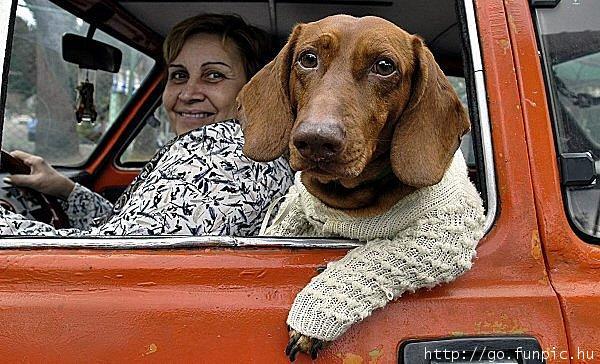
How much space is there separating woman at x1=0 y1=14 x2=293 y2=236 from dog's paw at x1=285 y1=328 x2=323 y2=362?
0.51 metres

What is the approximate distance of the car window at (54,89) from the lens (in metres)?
3.52

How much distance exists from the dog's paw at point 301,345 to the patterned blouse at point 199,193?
500 millimetres

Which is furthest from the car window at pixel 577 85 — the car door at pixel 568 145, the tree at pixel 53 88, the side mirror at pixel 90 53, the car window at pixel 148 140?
the car window at pixel 148 140

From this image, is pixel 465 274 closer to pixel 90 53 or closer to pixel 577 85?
pixel 577 85

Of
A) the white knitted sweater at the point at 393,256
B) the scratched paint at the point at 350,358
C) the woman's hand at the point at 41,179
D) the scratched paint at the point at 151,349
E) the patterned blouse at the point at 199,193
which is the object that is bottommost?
the scratched paint at the point at 350,358

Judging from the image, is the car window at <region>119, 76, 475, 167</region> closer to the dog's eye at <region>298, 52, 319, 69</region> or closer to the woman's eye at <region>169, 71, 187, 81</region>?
the woman's eye at <region>169, 71, 187, 81</region>

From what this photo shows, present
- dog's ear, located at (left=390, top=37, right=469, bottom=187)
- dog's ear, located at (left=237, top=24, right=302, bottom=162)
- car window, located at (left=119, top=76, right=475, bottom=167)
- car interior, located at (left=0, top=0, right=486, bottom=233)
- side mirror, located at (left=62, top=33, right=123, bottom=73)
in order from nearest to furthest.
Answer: dog's ear, located at (left=390, top=37, right=469, bottom=187)
dog's ear, located at (left=237, top=24, right=302, bottom=162)
car interior, located at (left=0, top=0, right=486, bottom=233)
side mirror, located at (left=62, top=33, right=123, bottom=73)
car window, located at (left=119, top=76, right=475, bottom=167)

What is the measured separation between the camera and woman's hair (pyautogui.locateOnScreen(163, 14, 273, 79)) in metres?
2.67

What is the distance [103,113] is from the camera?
3.87 metres

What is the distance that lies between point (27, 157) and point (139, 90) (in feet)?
3.15

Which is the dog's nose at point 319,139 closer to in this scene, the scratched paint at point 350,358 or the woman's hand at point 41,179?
the scratched paint at point 350,358

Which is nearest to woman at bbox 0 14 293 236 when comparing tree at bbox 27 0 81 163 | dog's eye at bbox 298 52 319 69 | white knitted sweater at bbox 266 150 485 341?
white knitted sweater at bbox 266 150 485 341

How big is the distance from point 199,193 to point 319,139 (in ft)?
2.12

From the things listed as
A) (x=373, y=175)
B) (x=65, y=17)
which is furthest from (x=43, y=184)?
(x=373, y=175)
